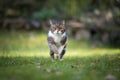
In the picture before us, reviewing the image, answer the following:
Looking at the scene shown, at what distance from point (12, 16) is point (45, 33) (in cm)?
303

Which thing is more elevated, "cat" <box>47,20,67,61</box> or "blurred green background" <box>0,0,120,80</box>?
"cat" <box>47,20,67,61</box>

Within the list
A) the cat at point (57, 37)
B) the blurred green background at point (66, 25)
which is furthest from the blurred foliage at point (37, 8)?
the cat at point (57, 37)

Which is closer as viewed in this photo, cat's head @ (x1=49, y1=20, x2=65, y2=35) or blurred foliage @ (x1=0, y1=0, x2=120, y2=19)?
cat's head @ (x1=49, y1=20, x2=65, y2=35)

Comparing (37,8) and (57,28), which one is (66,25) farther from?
(57,28)

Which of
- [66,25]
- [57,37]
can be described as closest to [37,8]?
[66,25]

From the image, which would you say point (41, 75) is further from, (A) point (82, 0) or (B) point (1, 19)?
(B) point (1, 19)

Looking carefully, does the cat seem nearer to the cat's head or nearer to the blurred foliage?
the cat's head

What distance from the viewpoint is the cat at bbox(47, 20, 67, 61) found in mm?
12070

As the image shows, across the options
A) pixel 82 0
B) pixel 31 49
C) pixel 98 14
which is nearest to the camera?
pixel 82 0

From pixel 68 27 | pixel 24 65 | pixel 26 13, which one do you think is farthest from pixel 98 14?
pixel 24 65

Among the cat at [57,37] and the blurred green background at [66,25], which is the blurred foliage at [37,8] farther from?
the cat at [57,37]

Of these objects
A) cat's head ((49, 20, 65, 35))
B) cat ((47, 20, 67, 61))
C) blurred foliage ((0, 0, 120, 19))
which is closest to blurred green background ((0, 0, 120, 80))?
blurred foliage ((0, 0, 120, 19))

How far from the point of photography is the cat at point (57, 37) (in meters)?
12.1

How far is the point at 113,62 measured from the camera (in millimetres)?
11469
